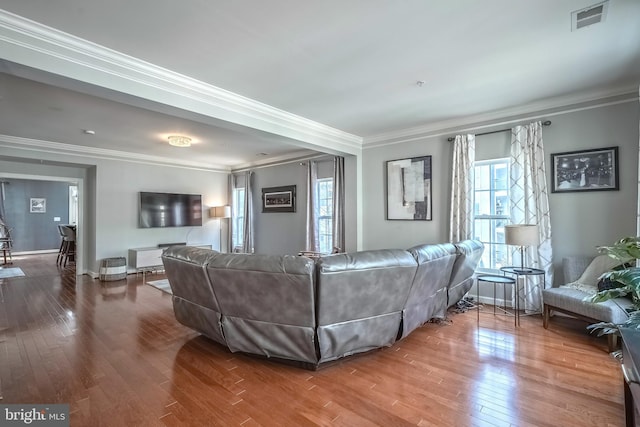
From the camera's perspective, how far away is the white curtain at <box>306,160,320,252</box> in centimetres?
649

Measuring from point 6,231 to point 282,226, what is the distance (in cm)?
893

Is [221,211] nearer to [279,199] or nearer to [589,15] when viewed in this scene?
[279,199]

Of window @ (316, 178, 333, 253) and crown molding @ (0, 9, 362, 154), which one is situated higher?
crown molding @ (0, 9, 362, 154)

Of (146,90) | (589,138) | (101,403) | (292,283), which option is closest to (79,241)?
(146,90)

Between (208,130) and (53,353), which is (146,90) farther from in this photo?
(53,353)

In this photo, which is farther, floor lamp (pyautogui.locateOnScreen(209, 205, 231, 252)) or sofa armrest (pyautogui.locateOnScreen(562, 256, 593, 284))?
floor lamp (pyautogui.locateOnScreen(209, 205, 231, 252))

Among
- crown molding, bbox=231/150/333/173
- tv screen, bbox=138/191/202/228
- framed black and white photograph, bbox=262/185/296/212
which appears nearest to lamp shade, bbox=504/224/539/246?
crown molding, bbox=231/150/333/173

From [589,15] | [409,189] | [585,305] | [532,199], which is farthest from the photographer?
[409,189]

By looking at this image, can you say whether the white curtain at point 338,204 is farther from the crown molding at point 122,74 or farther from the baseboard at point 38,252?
the baseboard at point 38,252

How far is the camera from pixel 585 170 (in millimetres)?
3721

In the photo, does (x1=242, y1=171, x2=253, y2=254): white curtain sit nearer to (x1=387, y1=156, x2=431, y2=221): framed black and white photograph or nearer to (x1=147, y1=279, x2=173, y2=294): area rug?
(x1=147, y1=279, x2=173, y2=294): area rug

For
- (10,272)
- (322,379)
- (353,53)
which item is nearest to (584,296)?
(322,379)

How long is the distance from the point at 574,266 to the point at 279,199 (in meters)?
5.57
